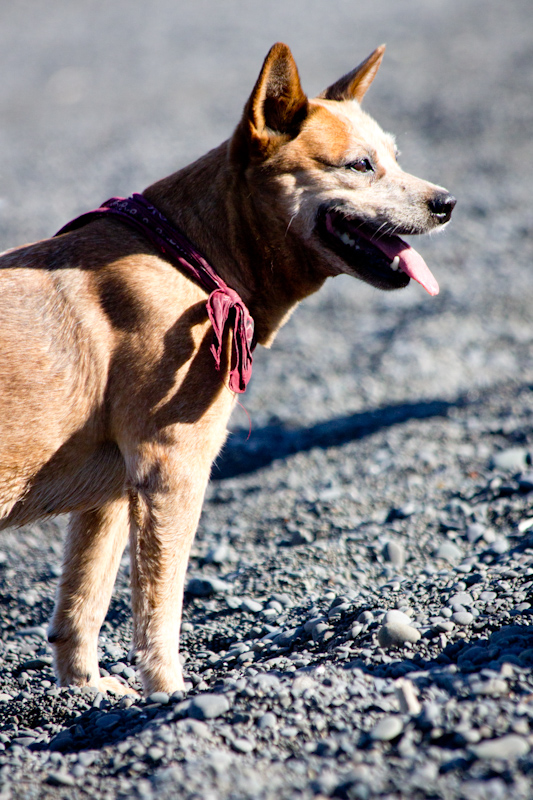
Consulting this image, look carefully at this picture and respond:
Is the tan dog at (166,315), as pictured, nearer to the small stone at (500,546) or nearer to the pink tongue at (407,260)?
the pink tongue at (407,260)

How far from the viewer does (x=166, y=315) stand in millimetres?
3012

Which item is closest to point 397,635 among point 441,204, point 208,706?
point 208,706

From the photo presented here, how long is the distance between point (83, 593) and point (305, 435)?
11.1 feet

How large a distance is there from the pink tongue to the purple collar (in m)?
0.74

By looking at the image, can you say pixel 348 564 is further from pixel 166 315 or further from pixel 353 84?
pixel 353 84

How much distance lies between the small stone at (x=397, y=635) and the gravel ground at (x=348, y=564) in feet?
0.04

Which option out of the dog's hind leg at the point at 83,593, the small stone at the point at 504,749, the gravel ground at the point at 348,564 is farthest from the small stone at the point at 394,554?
the small stone at the point at 504,749

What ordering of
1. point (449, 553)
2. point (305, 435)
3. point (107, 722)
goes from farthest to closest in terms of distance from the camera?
point (305, 435) < point (449, 553) < point (107, 722)

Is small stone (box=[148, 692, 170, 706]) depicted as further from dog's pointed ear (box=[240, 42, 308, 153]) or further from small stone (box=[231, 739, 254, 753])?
dog's pointed ear (box=[240, 42, 308, 153])

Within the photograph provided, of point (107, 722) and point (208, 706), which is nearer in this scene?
point (208, 706)

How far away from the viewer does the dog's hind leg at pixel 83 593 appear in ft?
11.5

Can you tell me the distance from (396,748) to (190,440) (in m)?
1.43

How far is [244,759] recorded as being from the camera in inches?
89.9

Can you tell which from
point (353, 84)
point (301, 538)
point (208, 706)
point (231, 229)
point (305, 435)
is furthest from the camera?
point (305, 435)
